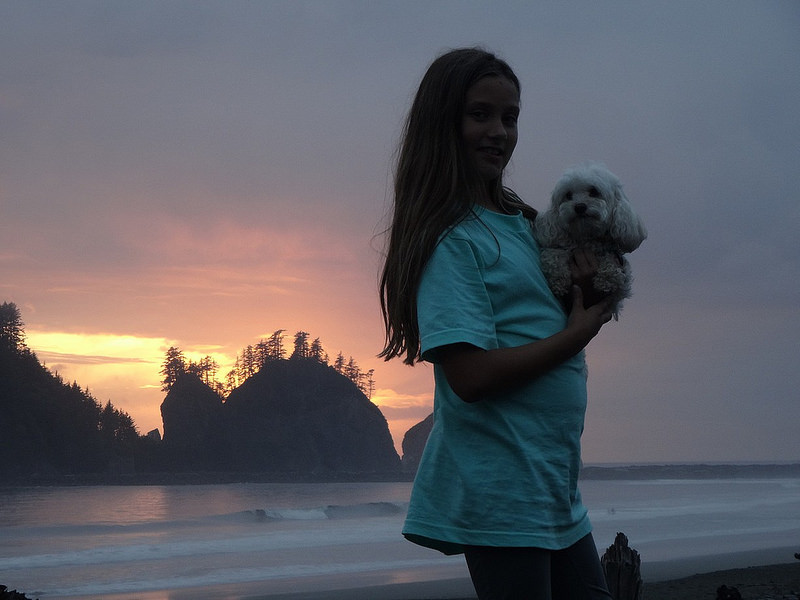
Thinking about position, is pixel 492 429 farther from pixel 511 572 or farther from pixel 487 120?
pixel 487 120

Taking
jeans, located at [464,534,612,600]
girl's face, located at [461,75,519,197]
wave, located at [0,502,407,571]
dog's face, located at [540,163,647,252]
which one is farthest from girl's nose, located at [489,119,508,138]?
wave, located at [0,502,407,571]

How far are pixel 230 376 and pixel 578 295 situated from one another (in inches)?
3897

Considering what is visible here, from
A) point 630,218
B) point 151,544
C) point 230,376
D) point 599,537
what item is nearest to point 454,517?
point 630,218

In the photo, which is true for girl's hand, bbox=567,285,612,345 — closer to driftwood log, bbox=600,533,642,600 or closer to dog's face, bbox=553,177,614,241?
dog's face, bbox=553,177,614,241

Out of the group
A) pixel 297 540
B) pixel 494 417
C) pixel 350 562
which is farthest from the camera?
pixel 297 540

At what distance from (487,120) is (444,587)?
11.0 m

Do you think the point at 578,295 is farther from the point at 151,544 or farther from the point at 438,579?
the point at 151,544

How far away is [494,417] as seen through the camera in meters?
1.58

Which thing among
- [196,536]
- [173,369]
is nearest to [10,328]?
[173,369]

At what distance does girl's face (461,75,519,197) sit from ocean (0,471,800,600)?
35.4 feet

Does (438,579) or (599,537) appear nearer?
(438,579)

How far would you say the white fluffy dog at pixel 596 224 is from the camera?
6.64 ft

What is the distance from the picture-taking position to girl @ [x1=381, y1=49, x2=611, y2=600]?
61.1 inches

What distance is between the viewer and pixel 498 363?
5.06ft
